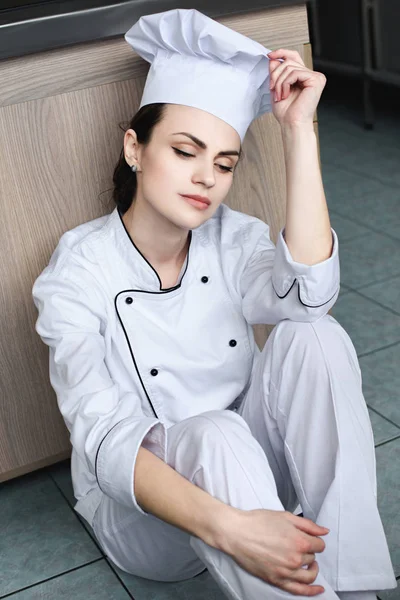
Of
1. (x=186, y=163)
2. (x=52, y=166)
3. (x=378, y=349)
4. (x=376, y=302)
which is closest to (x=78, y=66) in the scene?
(x=52, y=166)

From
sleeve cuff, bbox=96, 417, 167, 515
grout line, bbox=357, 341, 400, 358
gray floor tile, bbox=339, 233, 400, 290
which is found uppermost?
sleeve cuff, bbox=96, 417, 167, 515

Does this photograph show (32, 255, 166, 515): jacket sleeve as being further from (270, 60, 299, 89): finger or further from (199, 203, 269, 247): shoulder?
(270, 60, 299, 89): finger

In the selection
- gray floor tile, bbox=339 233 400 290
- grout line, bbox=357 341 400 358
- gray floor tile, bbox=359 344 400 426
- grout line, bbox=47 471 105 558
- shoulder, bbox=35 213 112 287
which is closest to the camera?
shoulder, bbox=35 213 112 287

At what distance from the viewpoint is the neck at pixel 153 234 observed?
1.33 m

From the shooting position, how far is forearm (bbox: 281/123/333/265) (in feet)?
4.17

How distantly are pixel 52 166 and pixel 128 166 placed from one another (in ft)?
0.42

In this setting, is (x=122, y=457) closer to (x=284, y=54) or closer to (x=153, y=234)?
(x=153, y=234)

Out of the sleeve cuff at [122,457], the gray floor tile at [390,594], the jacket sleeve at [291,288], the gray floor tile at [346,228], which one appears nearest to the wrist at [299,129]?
the jacket sleeve at [291,288]

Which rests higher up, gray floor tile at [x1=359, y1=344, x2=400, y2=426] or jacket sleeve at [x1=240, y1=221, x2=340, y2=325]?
jacket sleeve at [x1=240, y1=221, x2=340, y2=325]

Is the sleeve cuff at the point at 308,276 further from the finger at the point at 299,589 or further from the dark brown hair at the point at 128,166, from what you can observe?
the finger at the point at 299,589

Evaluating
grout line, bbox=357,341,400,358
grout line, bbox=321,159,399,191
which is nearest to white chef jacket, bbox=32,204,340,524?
grout line, bbox=357,341,400,358

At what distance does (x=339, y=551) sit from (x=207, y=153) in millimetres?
597

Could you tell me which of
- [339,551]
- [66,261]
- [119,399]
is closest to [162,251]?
[66,261]

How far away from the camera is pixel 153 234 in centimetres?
134
